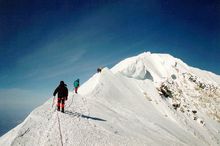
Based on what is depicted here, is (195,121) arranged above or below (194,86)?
below

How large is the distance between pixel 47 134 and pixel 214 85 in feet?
162

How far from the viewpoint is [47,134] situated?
10570 mm

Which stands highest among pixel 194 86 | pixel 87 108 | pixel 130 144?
pixel 194 86

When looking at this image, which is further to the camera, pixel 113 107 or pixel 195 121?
pixel 195 121

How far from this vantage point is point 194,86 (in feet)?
146

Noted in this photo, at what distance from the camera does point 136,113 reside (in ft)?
74.6

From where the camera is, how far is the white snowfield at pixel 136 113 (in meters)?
11.3

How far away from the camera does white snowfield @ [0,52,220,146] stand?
11.3m

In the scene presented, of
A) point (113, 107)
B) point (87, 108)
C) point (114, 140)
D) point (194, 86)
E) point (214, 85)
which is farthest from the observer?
point (214, 85)

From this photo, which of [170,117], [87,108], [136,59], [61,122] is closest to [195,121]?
[170,117]

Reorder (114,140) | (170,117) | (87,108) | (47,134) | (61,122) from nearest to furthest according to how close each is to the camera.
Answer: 1. (47,134)
2. (114,140)
3. (61,122)
4. (87,108)
5. (170,117)

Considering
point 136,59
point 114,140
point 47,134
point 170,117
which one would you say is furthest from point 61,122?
point 136,59

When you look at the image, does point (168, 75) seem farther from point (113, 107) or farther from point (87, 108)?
point (87, 108)

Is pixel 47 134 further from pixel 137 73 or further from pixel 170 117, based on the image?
pixel 137 73
